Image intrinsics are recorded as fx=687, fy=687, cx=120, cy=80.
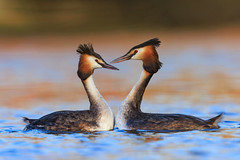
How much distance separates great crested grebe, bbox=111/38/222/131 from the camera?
1068 centimetres

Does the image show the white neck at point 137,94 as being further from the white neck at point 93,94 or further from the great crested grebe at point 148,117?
the white neck at point 93,94

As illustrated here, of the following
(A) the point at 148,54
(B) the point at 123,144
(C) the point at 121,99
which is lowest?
(B) the point at 123,144

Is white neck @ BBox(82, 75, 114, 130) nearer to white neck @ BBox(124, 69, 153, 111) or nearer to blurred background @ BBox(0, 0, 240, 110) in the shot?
white neck @ BBox(124, 69, 153, 111)

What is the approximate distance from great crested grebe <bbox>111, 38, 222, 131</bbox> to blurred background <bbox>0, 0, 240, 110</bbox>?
308 cm

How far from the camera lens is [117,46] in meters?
34.3

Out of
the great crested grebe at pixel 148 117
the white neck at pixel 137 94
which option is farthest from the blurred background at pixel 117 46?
the great crested grebe at pixel 148 117

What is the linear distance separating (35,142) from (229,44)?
979 inches

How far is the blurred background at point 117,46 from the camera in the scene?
53.5ft

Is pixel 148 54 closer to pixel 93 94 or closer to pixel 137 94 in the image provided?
pixel 137 94

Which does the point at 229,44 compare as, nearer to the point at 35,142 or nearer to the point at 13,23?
the point at 13,23

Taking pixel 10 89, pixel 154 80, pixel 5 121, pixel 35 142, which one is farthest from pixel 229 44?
pixel 35 142

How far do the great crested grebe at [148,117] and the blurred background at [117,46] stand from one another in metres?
3.08

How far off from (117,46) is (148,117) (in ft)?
76.8

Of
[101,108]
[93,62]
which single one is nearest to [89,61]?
[93,62]
